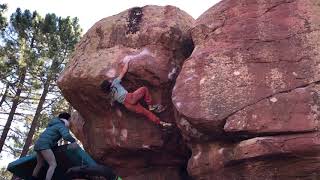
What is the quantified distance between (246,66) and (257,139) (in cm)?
170

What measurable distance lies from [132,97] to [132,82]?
18.5 inches

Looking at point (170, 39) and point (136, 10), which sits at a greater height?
point (136, 10)

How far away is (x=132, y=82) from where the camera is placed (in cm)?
999

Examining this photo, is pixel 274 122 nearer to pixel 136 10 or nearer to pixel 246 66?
pixel 246 66

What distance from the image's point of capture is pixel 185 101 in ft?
27.8

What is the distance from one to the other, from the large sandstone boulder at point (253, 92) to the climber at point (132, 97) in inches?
36.4

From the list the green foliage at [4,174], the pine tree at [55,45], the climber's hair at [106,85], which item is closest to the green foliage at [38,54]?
the pine tree at [55,45]

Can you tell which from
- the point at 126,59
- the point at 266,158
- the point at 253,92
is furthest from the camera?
the point at 126,59

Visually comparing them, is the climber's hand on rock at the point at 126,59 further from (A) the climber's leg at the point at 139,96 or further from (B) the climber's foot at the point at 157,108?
(B) the climber's foot at the point at 157,108

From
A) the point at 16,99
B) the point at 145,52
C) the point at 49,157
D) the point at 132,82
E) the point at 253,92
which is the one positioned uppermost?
the point at 16,99

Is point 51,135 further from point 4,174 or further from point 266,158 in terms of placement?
point 4,174

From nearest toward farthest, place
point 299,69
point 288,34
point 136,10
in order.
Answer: point 299,69 < point 288,34 < point 136,10

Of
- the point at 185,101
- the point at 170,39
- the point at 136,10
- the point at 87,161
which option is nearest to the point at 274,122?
the point at 185,101

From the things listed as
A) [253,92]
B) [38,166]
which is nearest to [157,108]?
[253,92]
